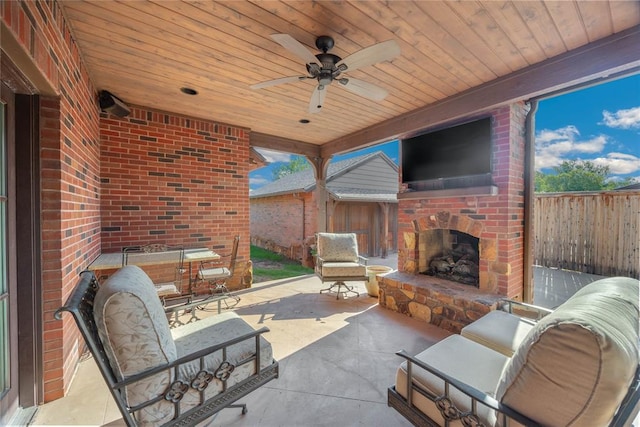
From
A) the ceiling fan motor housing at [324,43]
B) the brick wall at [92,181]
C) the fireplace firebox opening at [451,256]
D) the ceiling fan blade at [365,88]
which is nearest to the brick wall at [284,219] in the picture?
the brick wall at [92,181]

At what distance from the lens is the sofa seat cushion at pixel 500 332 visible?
182 centimetres

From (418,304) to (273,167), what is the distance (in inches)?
956

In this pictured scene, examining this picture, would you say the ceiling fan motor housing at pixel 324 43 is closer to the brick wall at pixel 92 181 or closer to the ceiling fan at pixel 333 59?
the ceiling fan at pixel 333 59

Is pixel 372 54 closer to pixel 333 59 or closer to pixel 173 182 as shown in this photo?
pixel 333 59

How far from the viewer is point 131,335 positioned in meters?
1.20

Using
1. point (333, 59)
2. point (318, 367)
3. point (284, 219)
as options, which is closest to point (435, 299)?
point (318, 367)

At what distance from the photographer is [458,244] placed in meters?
4.00

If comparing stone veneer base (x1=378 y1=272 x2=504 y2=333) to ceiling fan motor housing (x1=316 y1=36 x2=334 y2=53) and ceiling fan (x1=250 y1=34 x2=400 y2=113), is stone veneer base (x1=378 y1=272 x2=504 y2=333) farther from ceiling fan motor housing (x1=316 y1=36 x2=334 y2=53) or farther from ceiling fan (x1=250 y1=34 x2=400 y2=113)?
ceiling fan motor housing (x1=316 y1=36 x2=334 y2=53)

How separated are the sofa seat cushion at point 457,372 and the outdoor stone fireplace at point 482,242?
129 cm

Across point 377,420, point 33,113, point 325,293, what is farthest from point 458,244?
point 33,113

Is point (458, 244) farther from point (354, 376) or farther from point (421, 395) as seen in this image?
point (421, 395)

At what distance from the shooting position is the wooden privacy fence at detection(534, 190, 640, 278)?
15.6ft

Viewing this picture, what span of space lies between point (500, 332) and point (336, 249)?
2.69 m

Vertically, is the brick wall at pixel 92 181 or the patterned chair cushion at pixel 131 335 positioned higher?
the brick wall at pixel 92 181
